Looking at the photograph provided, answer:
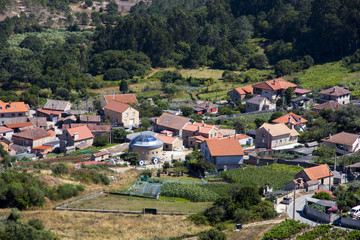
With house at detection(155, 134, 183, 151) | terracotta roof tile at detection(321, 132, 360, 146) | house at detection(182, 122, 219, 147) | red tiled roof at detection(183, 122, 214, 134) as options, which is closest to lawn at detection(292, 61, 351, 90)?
terracotta roof tile at detection(321, 132, 360, 146)

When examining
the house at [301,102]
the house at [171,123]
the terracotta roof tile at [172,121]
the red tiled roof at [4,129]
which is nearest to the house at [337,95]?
the house at [301,102]

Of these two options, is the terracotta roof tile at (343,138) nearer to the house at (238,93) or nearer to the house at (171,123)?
the house at (171,123)

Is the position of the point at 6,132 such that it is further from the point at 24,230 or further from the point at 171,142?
the point at 24,230

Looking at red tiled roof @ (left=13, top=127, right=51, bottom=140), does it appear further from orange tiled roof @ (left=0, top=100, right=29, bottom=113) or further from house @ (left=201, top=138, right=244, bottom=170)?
house @ (left=201, top=138, right=244, bottom=170)

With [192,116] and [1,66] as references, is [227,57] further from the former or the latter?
[1,66]

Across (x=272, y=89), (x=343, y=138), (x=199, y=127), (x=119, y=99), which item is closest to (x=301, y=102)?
(x=272, y=89)

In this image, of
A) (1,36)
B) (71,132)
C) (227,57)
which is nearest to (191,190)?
(71,132)
